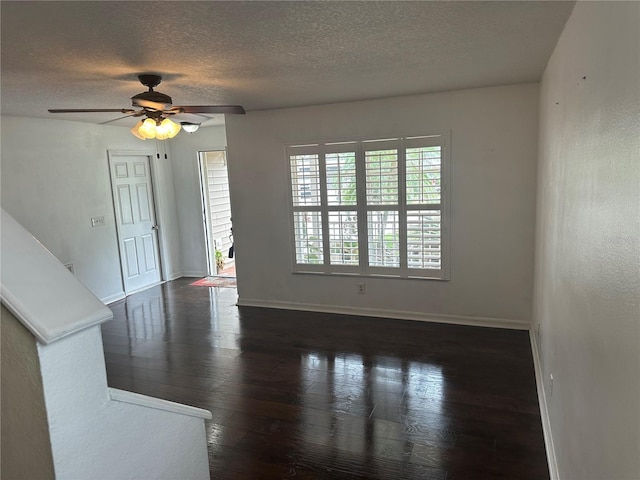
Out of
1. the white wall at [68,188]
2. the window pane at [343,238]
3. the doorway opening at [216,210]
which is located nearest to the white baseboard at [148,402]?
the window pane at [343,238]

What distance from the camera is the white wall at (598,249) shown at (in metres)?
1.10

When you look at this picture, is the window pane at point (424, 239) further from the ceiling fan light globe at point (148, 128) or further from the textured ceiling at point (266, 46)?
the ceiling fan light globe at point (148, 128)

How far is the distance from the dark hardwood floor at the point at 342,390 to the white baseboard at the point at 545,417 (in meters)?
0.05

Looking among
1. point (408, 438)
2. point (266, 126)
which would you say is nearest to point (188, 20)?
point (408, 438)

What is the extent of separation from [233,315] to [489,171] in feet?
10.6

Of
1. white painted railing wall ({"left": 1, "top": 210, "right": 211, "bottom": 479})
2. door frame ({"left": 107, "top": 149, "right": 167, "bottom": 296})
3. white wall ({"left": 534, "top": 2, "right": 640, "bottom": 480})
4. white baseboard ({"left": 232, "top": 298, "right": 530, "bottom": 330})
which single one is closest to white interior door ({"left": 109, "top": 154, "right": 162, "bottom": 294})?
door frame ({"left": 107, "top": 149, "right": 167, "bottom": 296})

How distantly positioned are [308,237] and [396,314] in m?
1.33

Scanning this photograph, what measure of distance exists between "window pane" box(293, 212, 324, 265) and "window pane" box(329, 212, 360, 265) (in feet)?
0.49

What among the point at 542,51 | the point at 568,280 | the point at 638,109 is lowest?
the point at 568,280

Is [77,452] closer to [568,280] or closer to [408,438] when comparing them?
[568,280]

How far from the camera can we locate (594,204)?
1538 mm

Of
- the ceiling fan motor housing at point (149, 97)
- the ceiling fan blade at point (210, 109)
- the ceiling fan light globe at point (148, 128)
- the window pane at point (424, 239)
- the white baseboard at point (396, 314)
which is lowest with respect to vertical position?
the white baseboard at point (396, 314)

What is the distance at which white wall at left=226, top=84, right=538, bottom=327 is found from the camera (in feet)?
14.0

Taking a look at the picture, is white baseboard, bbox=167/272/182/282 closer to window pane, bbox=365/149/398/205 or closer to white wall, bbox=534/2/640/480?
window pane, bbox=365/149/398/205
